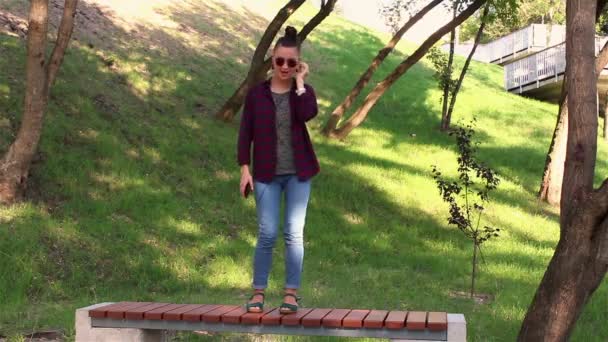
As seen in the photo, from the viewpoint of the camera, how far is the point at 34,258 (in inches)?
431

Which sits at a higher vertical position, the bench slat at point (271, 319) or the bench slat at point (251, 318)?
the bench slat at point (271, 319)

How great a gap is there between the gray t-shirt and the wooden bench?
1.02 meters

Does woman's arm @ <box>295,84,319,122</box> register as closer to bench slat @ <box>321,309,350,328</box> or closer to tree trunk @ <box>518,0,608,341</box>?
bench slat @ <box>321,309,350,328</box>

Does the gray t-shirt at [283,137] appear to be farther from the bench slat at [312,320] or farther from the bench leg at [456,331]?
the bench leg at [456,331]

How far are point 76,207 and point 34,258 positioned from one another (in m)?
2.24

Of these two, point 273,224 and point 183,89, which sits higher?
point 273,224

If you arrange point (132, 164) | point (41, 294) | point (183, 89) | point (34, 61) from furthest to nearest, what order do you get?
point (183, 89), point (132, 164), point (34, 61), point (41, 294)

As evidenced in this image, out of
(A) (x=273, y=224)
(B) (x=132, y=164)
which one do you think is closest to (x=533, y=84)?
(B) (x=132, y=164)

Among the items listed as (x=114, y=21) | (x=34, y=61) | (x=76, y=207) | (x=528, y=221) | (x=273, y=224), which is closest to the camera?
(x=273, y=224)

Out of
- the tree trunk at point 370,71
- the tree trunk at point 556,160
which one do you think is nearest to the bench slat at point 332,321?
the tree trunk at point 556,160

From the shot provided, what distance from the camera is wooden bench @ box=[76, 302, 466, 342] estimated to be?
5406mm

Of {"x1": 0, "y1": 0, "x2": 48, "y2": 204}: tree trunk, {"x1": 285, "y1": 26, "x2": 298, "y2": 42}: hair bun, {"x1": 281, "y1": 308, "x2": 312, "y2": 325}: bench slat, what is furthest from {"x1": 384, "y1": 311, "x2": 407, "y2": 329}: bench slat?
{"x1": 0, "y1": 0, "x2": 48, "y2": 204}: tree trunk

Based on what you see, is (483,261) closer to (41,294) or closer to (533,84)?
(41,294)

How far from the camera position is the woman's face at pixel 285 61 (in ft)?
18.7
